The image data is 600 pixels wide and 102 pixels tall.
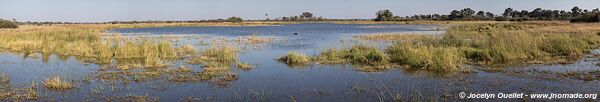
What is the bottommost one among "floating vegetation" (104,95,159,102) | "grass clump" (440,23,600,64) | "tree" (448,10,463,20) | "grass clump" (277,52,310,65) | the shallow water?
"floating vegetation" (104,95,159,102)

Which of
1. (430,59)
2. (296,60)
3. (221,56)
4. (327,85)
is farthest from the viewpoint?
(221,56)

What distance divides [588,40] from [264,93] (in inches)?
748

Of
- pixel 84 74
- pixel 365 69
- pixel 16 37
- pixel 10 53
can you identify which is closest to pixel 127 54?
pixel 84 74

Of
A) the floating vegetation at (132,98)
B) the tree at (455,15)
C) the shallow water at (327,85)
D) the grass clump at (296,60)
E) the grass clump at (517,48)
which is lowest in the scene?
the floating vegetation at (132,98)

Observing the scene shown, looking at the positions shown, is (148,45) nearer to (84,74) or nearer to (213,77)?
(84,74)

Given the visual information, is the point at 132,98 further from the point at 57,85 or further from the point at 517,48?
the point at 517,48

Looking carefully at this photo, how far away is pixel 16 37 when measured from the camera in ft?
102

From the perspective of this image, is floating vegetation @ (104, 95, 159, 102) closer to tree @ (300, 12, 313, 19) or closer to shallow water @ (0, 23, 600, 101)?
shallow water @ (0, 23, 600, 101)

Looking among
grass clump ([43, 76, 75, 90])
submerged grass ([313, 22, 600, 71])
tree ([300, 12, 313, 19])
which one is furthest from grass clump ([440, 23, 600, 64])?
tree ([300, 12, 313, 19])

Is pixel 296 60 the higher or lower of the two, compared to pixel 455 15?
lower

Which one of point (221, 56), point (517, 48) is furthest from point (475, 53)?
point (221, 56)
